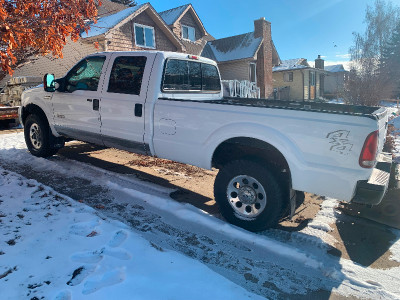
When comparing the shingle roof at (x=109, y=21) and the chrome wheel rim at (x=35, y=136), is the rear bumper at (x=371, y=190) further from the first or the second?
the shingle roof at (x=109, y=21)

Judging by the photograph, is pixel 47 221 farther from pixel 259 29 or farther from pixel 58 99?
pixel 259 29

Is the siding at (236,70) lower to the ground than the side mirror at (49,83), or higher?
higher

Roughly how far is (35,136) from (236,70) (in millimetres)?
19462

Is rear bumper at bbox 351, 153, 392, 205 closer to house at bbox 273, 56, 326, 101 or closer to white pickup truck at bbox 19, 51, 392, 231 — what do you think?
white pickup truck at bbox 19, 51, 392, 231

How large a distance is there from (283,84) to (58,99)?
2913 centimetres

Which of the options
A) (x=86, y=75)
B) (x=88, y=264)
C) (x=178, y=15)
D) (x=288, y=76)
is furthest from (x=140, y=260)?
(x=288, y=76)

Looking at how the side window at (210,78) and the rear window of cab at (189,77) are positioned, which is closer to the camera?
the rear window of cab at (189,77)

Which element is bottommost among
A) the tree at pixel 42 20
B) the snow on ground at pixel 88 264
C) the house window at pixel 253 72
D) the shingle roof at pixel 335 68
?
the snow on ground at pixel 88 264

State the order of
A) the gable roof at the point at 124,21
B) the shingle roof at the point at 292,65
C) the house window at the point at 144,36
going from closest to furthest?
the gable roof at the point at 124,21 → the house window at the point at 144,36 → the shingle roof at the point at 292,65

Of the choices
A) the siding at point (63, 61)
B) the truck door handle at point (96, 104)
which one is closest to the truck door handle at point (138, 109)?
the truck door handle at point (96, 104)

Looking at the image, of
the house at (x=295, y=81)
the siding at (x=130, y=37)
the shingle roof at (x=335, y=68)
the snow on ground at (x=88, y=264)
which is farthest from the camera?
the shingle roof at (x=335, y=68)

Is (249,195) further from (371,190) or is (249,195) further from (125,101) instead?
(125,101)

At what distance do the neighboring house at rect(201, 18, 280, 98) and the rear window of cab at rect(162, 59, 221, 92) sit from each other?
18.1 metres

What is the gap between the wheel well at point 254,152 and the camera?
347 cm
